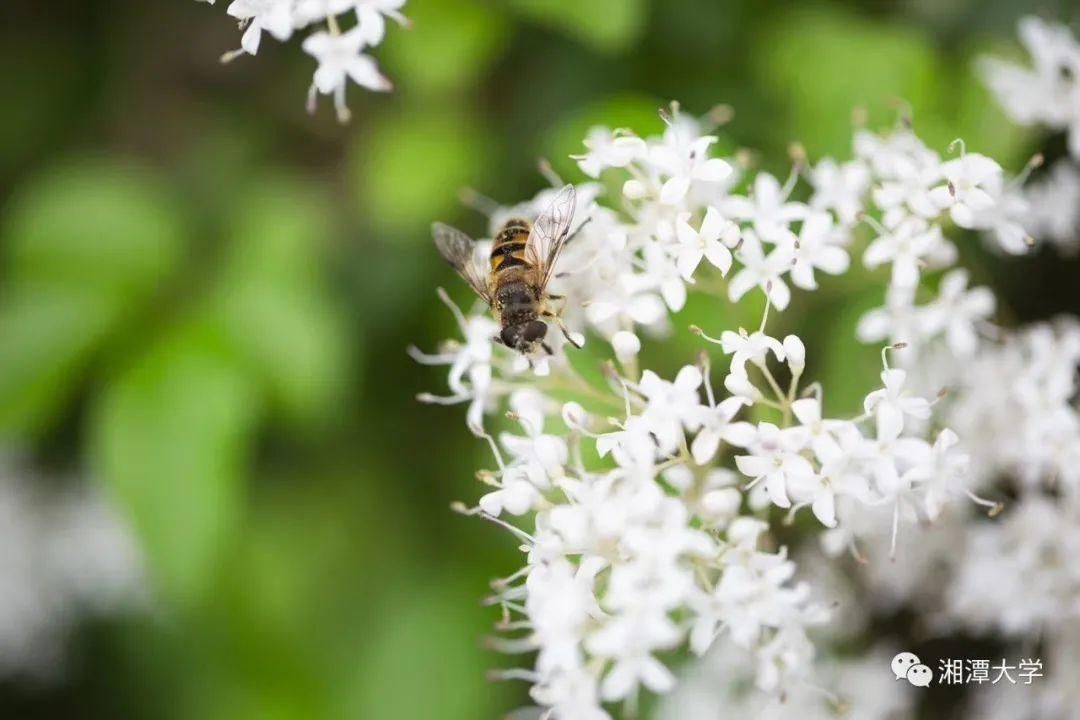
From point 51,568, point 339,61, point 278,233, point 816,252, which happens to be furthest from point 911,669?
point 51,568

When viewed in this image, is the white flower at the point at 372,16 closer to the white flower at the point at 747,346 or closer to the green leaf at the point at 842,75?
the white flower at the point at 747,346

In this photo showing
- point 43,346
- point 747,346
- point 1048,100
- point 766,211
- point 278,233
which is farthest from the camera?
point 278,233

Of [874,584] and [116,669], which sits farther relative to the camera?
[116,669]

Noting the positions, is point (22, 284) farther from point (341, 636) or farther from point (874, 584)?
point (874, 584)

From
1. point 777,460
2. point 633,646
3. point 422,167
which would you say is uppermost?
point 422,167

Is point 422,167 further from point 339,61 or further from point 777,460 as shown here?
point 777,460

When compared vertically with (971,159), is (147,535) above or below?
below

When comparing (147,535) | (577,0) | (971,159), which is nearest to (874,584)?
(971,159)
